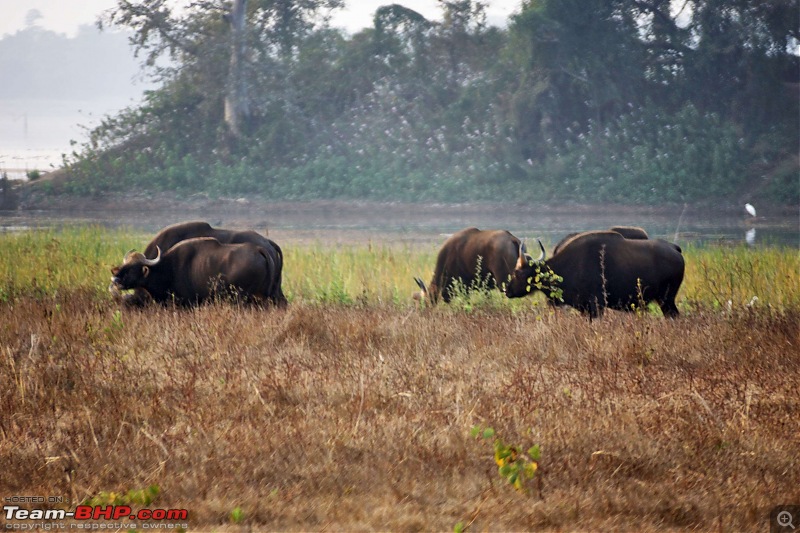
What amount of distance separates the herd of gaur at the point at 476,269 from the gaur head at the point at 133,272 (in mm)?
10

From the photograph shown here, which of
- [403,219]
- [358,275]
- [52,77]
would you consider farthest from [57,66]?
[358,275]

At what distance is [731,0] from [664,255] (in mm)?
28018

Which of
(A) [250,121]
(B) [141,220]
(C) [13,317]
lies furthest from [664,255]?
(A) [250,121]

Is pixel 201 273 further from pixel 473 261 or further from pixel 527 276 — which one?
pixel 527 276

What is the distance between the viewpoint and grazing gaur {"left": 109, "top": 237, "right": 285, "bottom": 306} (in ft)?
30.9

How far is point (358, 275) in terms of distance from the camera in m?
13.4

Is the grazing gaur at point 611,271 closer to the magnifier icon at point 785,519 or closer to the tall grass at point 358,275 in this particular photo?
the tall grass at point 358,275

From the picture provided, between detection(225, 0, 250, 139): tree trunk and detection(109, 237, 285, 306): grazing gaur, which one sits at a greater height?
detection(225, 0, 250, 139): tree trunk

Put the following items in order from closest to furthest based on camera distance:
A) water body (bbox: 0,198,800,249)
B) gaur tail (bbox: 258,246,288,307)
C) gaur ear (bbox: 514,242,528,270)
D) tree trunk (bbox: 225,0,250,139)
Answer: gaur ear (bbox: 514,242,528,270)
gaur tail (bbox: 258,246,288,307)
water body (bbox: 0,198,800,249)
tree trunk (bbox: 225,0,250,139)

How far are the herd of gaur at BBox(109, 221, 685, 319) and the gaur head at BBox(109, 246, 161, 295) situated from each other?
0.01 meters

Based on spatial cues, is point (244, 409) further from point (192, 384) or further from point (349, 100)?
point (349, 100)

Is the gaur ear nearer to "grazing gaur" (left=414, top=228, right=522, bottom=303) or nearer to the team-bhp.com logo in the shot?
"grazing gaur" (left=414, top=228, right=522, bottom=303)

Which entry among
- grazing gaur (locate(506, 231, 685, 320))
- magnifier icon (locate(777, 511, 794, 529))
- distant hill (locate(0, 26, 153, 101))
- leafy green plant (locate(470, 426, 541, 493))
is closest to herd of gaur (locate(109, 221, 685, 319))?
grazing gaur (locate(506, 231, 685, 320))

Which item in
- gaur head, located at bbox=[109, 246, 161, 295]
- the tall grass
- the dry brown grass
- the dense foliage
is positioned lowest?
the dry brown grass
